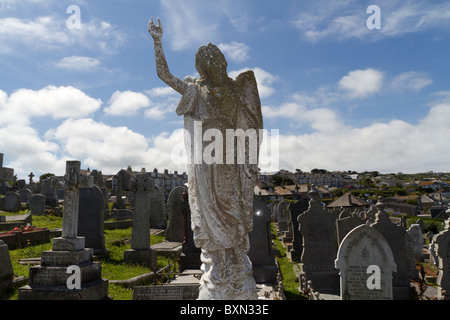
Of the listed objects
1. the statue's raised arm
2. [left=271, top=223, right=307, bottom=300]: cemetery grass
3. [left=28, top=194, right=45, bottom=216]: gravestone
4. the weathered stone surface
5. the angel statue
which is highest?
the statue's raised arm

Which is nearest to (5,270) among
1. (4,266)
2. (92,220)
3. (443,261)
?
(4,266)

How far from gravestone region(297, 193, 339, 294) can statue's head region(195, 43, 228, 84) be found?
6.63 metres

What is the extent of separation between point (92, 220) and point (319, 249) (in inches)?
282

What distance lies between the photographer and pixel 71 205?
6.66 meters

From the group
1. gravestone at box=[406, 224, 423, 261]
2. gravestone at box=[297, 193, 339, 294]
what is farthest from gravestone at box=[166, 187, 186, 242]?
gravestone at box=[406, 224, 423, 261]

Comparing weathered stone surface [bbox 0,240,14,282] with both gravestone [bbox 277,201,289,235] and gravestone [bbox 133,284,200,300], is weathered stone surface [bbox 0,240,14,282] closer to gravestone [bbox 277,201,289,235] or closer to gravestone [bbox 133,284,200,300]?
gravestone [bbox 133,284,200,300]

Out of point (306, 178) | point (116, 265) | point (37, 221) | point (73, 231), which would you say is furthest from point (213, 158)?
point (306, 178)

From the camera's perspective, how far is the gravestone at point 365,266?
6645 millimetres

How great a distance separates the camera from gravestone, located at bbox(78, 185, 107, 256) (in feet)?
32.8

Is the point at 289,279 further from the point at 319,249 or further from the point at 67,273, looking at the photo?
the point at 67,273

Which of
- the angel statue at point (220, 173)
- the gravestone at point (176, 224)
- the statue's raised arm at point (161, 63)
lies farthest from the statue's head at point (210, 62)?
the gravestone at point (176, 224)

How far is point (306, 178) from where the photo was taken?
5007 inches
